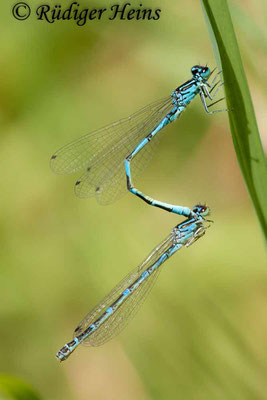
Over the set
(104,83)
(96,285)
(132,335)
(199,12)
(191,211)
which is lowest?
(132,335)

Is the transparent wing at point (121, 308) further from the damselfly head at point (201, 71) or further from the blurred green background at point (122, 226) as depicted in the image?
the damselfly head at point (201, 71)

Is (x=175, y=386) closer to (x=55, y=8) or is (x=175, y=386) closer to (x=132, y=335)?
(x=132, y=335)

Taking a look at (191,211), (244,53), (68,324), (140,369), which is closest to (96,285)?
(68,324)

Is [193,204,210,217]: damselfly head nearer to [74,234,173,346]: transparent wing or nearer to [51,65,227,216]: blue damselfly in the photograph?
[74,234,173,346]: transparent wing

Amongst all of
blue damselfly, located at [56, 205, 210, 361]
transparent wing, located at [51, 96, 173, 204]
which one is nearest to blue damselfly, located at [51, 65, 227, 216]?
transparent wing, located at [51, 96, 173, 204]

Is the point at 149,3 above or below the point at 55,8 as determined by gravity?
below
